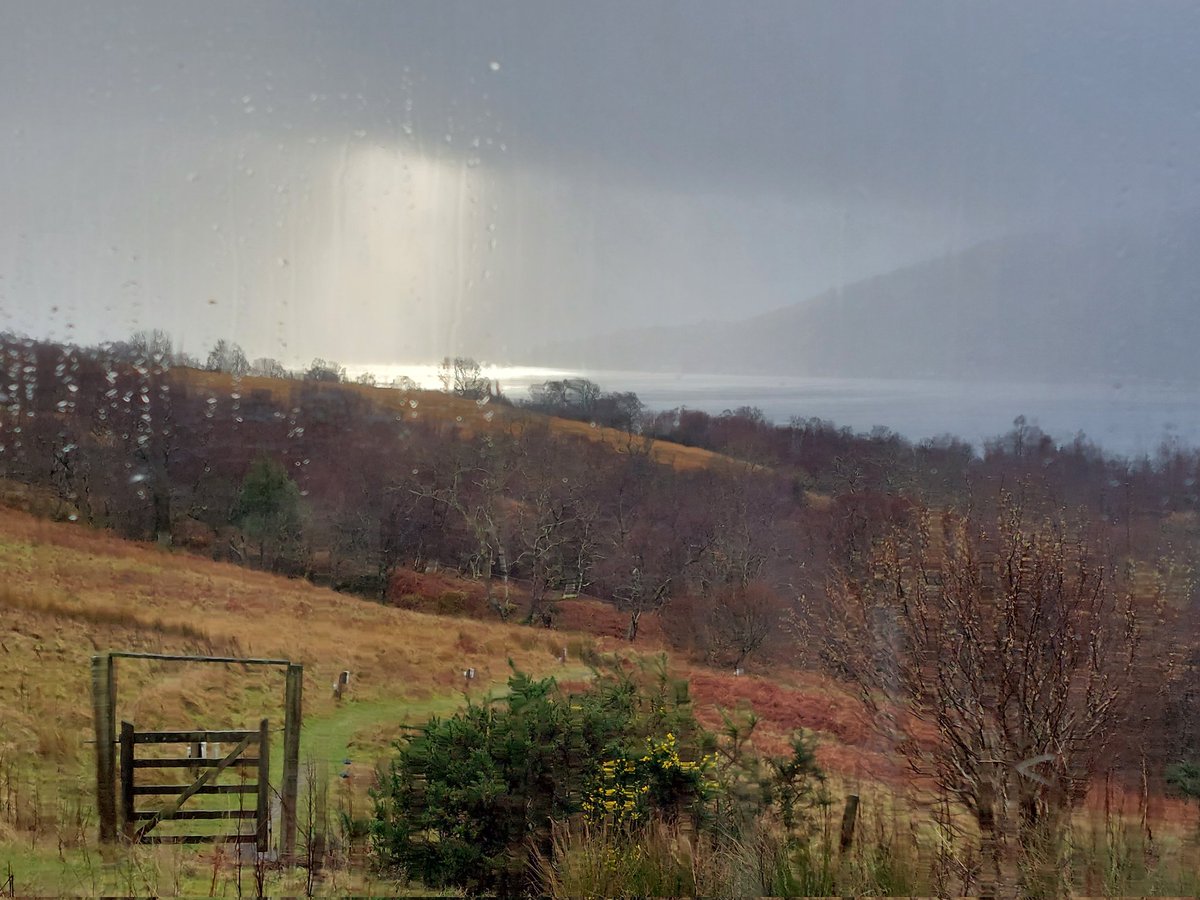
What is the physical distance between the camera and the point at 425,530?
454 centimetres

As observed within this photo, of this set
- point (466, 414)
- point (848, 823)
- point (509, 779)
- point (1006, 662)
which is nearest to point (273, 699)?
point (509, 779)

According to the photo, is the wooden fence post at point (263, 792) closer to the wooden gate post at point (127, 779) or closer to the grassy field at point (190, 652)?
the grassy field at point (190, 652)

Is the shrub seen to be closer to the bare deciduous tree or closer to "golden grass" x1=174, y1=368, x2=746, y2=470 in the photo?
the bare deciduous tree

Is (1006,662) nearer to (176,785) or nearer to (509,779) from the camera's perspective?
(509,779)

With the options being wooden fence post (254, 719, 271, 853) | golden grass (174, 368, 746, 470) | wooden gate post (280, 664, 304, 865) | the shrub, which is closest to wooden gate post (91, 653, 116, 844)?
wooden fence post (254, 719, 271, 853)

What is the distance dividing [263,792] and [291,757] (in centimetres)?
19

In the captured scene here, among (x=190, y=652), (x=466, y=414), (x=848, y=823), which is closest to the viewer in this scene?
(x=848, y=823)

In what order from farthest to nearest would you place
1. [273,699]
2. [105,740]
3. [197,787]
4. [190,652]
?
[190,652] → [273,699] → [105,740] → [197,787]

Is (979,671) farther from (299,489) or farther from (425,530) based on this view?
(299,489)

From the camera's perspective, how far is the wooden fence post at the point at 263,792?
3.52 m

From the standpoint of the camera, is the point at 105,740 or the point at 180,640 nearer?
the point at 105,740

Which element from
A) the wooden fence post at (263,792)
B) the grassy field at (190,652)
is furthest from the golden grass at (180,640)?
the wooden fence post at (263,792)

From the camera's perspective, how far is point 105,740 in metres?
3.68

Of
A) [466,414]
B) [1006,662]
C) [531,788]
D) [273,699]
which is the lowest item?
[531,788]
